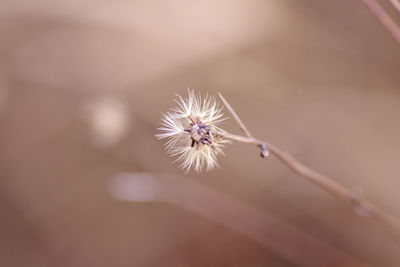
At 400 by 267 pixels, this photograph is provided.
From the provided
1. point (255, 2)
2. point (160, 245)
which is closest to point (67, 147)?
point (160, 245)

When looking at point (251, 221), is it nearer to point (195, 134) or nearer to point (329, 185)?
point (329, 185)

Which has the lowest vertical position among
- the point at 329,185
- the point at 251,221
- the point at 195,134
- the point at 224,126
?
the point at 195,134

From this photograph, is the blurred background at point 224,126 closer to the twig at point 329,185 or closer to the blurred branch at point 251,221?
the blurred branch at point 251,221

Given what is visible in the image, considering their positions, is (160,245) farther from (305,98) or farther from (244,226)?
(305,98)

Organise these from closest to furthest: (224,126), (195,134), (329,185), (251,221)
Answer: (195,134) → (329,185) → (251,221) → (224,126)

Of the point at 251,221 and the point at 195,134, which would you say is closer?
the point at 195,134

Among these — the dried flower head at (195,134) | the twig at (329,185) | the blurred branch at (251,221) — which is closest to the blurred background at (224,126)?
the blurred branch at (251,221)

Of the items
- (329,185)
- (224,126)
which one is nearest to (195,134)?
(329,185)

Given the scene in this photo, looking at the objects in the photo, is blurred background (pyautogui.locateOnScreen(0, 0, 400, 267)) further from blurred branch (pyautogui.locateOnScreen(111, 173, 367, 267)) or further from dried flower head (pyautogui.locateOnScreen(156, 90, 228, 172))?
dried flower head (pyautogui.locateOnScreen(156, 90, 228, 172))

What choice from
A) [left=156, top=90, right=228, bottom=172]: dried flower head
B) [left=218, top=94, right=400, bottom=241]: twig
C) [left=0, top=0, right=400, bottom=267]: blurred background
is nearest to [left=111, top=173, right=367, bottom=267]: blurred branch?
[left=0, top=0, right=400, bottom=267]: blurred background
